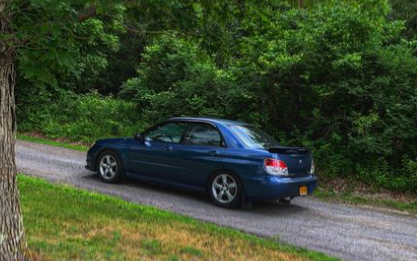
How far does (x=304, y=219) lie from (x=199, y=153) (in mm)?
2208

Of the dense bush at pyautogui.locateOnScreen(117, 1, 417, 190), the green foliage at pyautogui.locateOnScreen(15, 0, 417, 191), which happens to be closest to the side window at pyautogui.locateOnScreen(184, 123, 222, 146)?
the green foliage at pyautogui.locateOnScreen(15, 0, 417, 191)

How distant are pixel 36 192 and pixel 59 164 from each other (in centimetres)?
438

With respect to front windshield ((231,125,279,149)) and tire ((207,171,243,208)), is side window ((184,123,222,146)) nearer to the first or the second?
front windshield ((231,125,279,149))

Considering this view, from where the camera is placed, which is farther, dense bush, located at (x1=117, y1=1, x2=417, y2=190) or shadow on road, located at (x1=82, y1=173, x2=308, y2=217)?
dense bush, located at (x1=117, y1=1, x2=417, y2=190)

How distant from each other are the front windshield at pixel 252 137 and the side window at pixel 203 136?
0.36 m

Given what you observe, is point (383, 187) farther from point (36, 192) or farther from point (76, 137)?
point (76, 137)

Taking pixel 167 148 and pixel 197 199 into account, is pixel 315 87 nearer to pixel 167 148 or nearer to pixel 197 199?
pixel 167 148

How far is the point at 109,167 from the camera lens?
992 cm

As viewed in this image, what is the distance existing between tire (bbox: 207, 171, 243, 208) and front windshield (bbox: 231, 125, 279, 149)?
66 centimetres

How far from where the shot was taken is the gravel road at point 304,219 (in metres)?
6.58

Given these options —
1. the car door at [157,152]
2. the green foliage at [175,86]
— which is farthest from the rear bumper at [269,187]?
the green foliage at [175,86]

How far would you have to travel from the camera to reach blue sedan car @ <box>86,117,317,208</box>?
26.4 feet

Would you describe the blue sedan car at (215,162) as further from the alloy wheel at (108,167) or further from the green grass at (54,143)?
the green grass at (54,143)

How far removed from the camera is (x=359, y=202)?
10242 mm
